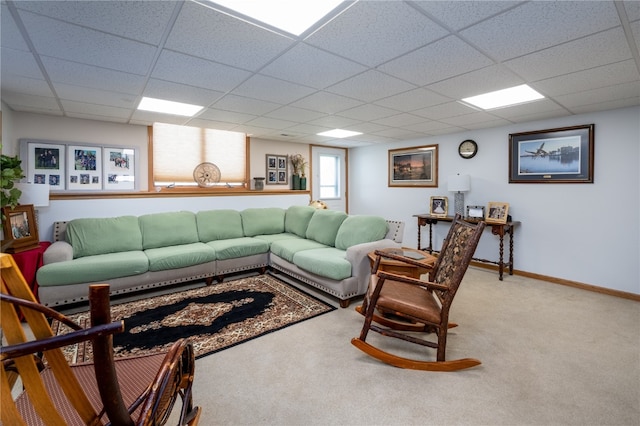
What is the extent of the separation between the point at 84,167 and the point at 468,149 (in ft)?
18.3

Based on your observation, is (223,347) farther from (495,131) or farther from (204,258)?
(495,131)

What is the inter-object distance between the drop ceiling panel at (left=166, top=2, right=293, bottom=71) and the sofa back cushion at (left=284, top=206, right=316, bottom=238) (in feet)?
8.83

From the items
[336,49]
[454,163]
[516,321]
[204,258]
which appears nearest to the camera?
[336,49]

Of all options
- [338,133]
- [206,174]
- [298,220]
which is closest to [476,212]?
[338,133]

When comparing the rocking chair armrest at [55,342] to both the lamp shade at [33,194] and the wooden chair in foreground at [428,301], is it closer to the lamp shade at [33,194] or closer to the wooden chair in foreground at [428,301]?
the wooden chair in foreground at [428,301]

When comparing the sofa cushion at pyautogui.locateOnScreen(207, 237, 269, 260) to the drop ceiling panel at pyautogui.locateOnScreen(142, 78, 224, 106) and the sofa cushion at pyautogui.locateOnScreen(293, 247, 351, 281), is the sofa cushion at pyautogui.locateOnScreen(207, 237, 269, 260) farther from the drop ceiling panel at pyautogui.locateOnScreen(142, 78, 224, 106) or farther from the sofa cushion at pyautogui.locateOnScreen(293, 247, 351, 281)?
the drop ceiling panel at pyautogui.locateOnScreen(142, 78, 224, 106)

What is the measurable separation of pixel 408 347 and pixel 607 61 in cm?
257

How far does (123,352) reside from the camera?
7.47 ft

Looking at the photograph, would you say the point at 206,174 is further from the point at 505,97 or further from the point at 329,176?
the point at 505,97

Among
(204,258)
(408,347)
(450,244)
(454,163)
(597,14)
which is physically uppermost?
(597,14)

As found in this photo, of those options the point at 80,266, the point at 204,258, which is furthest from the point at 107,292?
the point at 204,258

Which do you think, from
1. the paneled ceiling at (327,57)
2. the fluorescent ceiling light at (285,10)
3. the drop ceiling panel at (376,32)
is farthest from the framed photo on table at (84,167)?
the drop ceiling panel at (376,32)

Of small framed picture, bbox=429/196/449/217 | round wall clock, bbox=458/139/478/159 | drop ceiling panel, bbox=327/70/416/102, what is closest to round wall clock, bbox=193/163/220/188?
drop ceiling panel, bbox=327/70/416/102

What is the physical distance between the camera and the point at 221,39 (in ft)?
6.30
